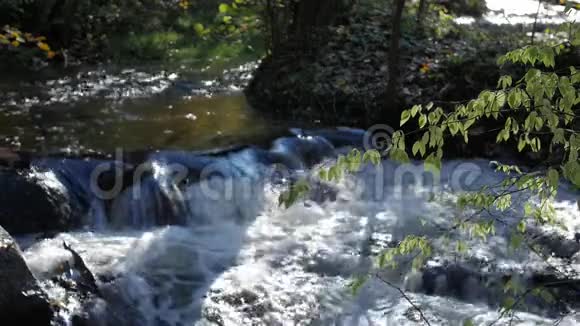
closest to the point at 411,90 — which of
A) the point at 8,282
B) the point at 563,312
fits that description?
the point at 563,312

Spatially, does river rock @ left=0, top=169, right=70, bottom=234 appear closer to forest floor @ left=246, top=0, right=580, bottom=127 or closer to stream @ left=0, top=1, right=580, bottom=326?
stream @ left=0, top=1, right=580, bottom=326

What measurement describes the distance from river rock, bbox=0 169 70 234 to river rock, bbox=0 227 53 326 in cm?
172

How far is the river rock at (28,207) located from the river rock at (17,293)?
5.64 feet

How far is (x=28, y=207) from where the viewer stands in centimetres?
606

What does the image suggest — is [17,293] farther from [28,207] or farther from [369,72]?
[369,72]

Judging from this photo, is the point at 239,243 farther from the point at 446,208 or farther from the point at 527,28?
the point at 527,28

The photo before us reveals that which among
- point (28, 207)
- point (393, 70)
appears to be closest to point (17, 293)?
point (28, 207)

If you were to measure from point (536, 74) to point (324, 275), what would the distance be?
3.70m

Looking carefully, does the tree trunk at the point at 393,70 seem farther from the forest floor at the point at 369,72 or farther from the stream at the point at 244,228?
the stream at the point at 244,228

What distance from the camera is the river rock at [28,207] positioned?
597 cm

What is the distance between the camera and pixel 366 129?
8.70 meters

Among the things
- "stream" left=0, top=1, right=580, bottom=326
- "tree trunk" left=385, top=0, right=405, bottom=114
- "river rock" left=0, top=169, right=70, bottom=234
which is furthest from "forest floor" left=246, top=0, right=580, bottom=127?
"river rock" left=0, top=169, right=70, bottom=234

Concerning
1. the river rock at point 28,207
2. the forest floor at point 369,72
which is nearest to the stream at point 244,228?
the river rock at point 28,207

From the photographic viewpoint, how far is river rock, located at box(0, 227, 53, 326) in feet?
13.8
